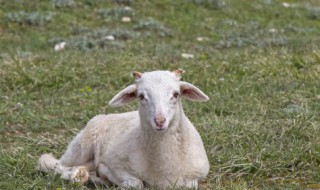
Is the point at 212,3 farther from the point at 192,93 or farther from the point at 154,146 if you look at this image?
the point at 154,146

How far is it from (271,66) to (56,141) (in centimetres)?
433

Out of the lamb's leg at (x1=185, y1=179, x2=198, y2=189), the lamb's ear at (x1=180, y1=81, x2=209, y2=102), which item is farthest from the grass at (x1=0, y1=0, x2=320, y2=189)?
the lamb's ear at (x1=180, y1=81, x2=209, y2=102)

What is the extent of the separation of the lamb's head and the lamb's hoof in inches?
24.9

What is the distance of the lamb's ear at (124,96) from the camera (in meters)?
6.46

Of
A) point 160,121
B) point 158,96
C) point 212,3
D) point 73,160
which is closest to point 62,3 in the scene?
→ point 212,3

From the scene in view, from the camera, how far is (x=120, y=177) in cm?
640

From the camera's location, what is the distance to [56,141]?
8.33m

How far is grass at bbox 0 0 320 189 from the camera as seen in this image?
23.5 ft

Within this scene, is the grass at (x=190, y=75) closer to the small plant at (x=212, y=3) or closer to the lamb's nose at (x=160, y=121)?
the small plant at (x=212, y=3)

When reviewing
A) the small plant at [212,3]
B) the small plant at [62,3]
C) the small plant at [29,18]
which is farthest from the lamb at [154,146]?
the small plant at [212,3]

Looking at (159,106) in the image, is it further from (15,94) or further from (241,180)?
(15,94)

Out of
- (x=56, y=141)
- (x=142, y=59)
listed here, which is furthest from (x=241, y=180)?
(x=142, y=59)

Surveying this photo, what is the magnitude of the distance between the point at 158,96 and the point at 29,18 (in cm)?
1074

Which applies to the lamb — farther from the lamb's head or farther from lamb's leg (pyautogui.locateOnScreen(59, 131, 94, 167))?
lamb's leg (pyautogui.locateOnScreen(59, 131, 94, 167))
